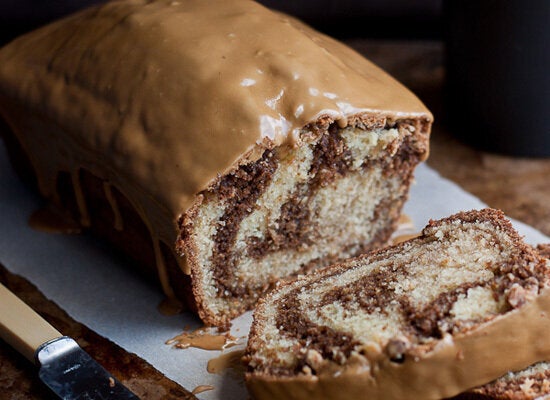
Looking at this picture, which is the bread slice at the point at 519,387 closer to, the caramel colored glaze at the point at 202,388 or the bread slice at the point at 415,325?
the bread slice at the point at 415,325

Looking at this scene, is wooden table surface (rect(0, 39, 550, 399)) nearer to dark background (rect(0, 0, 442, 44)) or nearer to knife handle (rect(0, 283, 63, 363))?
knife handle (rect(0, 283, 63, 363))

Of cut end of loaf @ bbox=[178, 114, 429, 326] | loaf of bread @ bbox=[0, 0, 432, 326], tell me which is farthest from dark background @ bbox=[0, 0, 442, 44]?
cut end of loaf @ bbox=[178, 114, 429, 326]

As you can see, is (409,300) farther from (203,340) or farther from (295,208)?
(203,340)

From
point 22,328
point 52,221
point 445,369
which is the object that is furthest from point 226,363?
point 52,221

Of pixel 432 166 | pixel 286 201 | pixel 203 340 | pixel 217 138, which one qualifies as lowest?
pixel 432 166

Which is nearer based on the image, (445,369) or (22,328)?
(445,369)

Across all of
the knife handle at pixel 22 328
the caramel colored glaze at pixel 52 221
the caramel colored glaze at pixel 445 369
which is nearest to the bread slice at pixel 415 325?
the caramel colored glaze at pixel 445 369

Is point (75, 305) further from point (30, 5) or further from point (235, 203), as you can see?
point (30, 5)
